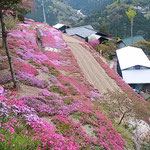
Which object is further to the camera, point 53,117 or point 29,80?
point 29,80

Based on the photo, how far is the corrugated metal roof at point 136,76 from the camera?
38281mm

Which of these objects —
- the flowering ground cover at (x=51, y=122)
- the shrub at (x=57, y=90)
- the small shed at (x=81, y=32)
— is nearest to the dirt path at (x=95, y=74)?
the flowering ground cover at (x=51, y=122)

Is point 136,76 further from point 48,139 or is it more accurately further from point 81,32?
point 81,32

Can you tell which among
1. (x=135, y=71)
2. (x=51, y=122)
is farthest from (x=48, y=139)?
(x=135, y=71)

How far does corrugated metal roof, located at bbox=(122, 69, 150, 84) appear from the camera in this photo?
126 ft

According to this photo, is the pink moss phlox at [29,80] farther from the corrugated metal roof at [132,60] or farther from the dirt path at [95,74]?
the corrugated metal roof at [132,60]

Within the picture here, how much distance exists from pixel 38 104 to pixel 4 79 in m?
4.84

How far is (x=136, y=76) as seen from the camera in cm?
3947

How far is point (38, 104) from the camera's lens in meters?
11.8

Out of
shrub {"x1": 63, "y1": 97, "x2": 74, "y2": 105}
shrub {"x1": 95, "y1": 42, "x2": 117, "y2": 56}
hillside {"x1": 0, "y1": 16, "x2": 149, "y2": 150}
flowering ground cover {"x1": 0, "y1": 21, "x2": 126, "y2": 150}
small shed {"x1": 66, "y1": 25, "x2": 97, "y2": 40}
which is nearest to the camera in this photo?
flowering ground cover {"x1": 0, "y1": 21, "x2": 126, "y2": 150}

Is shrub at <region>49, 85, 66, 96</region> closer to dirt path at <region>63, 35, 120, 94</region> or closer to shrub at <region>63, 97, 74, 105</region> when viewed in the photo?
shrub at <region>63, 97, 74, 105</region>

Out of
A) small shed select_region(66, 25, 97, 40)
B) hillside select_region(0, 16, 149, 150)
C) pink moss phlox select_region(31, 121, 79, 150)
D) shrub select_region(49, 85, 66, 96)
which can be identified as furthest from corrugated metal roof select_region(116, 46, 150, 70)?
pink moss phlox select_region(31, 121, 79, 150)

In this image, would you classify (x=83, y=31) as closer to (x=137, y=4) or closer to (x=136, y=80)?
(x=136, y=80)

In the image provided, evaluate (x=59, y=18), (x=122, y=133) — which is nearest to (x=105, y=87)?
(x=122, y=133)
